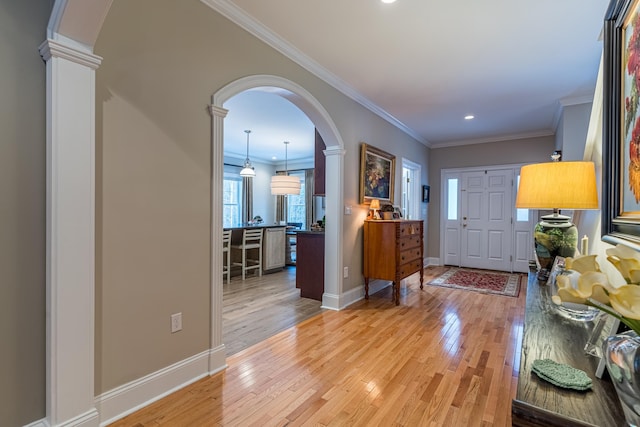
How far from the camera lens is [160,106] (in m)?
1.85

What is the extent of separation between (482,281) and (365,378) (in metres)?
3.68

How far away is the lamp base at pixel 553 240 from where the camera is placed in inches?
73.6

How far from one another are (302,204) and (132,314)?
708 cm

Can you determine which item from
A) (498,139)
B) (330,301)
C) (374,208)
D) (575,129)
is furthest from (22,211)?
(498,139)

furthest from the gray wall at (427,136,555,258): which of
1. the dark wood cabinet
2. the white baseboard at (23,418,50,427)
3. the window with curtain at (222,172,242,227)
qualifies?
the white baseboard at (23,418,50,427)

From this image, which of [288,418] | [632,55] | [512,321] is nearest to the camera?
[632,55]

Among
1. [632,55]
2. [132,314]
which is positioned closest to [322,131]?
[132,314]

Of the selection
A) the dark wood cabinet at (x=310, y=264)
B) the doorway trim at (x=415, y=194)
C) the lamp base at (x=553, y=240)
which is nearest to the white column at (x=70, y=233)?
the lamp base at (x=553, y=240)

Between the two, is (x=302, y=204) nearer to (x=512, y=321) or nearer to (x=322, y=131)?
(x=322, y=131)

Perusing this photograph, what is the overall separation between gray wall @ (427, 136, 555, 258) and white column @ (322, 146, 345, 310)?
3.65 metres

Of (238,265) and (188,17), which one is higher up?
(188,17)

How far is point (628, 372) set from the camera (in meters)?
0.51

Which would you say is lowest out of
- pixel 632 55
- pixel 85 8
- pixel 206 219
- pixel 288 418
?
pixel 288 418

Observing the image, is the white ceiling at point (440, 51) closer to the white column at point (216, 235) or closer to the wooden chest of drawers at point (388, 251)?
the white column at point (216, 235)
